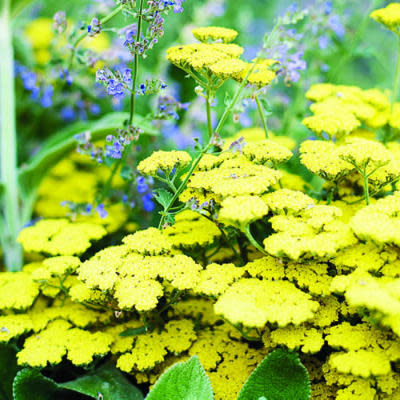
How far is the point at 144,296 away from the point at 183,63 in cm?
38

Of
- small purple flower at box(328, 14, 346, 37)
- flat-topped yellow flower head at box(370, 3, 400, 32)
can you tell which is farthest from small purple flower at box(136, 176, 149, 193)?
small purple flower at box(328, 14, 346, 37)

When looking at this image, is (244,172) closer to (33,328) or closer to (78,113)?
(33,328)

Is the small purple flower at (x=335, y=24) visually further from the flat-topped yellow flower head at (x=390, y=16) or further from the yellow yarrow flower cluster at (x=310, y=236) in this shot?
the yellow yarrow flower cluster at (x=310, y=236)

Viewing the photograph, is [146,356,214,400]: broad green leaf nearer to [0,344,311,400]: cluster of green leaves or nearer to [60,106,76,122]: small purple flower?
[0,344,311,400]: cluster of green leaves

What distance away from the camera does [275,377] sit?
Answer: 66 cm

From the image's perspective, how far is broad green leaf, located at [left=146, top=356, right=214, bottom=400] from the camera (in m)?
0.64

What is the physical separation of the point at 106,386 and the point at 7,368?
0.20 metres

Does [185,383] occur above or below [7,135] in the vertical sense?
below

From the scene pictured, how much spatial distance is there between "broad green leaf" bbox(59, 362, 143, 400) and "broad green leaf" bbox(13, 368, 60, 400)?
3cm

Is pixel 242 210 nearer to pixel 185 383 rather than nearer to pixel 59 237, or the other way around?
pixel 185 383

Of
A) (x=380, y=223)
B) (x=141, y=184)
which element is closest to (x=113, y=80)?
(x=141, y=184)

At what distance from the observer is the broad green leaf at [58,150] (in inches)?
39.9

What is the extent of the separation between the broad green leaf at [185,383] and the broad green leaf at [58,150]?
51 centimetres

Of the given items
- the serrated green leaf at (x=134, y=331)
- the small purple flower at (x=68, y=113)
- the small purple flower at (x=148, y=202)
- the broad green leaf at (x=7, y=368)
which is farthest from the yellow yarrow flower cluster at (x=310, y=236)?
the small purple flower at (x=68, y=113)
